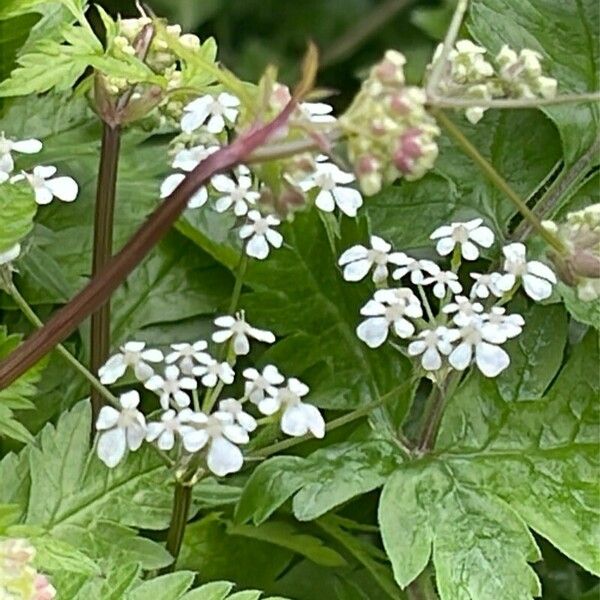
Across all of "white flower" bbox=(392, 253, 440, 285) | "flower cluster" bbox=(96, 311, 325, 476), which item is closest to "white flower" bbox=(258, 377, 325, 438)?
"flower cluster" bbox=(96, 311, 325, 476)

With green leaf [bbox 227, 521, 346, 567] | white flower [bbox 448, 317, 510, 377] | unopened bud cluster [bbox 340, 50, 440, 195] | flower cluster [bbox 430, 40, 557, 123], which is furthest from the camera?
green leaf [bbox 227, 521, 346, 567]

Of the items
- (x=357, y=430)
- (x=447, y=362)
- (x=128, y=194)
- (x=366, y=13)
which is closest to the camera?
(x=447, y=362)

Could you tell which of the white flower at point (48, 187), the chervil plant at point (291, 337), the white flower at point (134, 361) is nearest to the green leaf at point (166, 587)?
the chervil plant at point (291, 337)

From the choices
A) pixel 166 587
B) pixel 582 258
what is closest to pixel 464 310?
pixel 582 258

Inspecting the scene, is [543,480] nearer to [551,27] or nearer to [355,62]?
[551,27]

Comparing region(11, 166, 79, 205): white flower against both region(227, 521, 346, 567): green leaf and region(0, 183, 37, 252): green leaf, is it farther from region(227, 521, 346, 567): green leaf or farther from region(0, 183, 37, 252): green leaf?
region(227, 521, 346, 567): green leaf

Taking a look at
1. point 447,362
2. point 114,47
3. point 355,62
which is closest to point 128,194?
point 114,47
